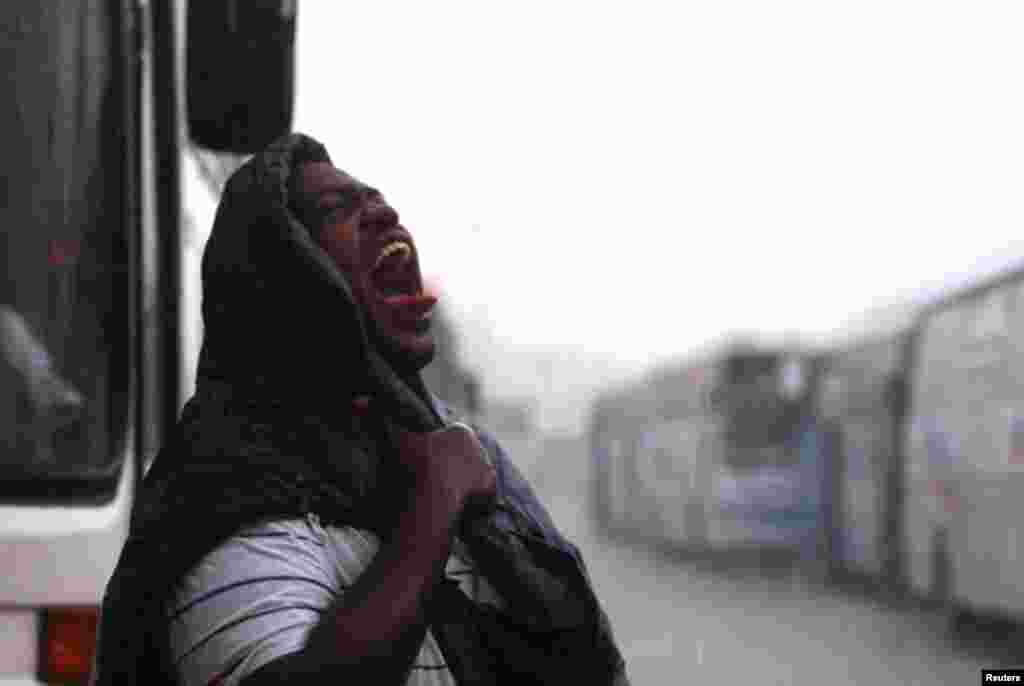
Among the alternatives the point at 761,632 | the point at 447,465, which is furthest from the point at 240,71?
the point at 761,632

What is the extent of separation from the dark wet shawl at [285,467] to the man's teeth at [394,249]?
2.8 inches

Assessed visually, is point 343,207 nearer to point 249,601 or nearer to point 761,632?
point 249,601

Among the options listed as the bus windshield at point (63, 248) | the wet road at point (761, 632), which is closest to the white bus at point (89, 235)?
the bus windshield at point (63, 248)

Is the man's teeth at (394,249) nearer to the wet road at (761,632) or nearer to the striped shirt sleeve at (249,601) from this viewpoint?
the striped shirt sleeve at (249,601)

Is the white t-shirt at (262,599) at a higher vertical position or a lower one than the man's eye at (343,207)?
lower

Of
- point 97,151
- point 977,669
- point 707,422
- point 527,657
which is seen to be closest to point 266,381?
point 527,657

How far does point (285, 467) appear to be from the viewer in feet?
5.99

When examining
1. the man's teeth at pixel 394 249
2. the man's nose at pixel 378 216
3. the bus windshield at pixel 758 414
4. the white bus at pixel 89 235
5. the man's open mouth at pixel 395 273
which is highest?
the man's nose at pixel 378 216

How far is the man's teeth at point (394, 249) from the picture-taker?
1.93 meters

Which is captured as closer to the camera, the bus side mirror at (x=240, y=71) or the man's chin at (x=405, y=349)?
the man's chin at (x=405, y=349)

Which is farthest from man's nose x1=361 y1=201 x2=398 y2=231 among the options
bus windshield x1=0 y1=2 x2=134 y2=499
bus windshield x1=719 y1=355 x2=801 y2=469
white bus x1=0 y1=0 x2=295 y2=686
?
bus windshield x1=719 y1=355 x2=801 y2=469

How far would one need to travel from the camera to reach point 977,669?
13273 mm

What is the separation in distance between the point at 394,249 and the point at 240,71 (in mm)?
1762

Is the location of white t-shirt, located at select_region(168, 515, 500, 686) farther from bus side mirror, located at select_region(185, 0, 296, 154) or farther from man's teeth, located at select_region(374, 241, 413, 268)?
bus side mirror, located at select_region(185, 0, 296, 154)
